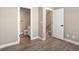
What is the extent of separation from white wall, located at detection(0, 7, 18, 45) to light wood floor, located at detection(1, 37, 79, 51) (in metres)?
0.15

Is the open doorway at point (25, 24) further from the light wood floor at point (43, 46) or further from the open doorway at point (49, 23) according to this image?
the open doorway at point (49, 23)

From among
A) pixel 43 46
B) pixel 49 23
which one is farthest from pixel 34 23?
pixel 43 46

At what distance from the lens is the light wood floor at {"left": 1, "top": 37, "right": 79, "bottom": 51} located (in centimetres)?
158

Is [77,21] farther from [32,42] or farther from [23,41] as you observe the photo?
[23,41]

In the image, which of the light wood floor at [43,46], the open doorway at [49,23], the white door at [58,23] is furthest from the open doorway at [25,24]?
the white door at [58,23]

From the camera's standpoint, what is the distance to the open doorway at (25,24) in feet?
5.35

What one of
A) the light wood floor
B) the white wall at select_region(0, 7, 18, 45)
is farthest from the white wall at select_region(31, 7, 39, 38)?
Result: the white wall at select_region(0, 7, 18, 45)

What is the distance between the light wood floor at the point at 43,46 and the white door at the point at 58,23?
4.8 inches

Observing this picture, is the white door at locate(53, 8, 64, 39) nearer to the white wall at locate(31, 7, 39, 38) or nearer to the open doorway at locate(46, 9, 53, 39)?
the open doorway at locate(46, 9, 53, 39)
